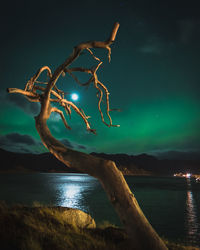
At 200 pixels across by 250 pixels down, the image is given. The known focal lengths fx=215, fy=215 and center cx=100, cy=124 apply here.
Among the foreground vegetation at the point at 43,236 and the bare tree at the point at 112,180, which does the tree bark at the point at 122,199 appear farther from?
the foreground vegetation at the point at 43,236

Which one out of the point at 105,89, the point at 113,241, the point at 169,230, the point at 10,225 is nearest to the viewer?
the point at 10,225

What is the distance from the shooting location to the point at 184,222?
22984mm

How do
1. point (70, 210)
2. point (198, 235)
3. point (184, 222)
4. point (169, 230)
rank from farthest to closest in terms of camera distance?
1. point (184, 222)
2. point (169, 230)
3. point (198, 235)
4. point (70, 210)

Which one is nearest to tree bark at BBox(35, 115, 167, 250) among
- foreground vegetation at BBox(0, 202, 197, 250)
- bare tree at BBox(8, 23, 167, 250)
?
bare tree at BBox(8, 23, 167, 250)

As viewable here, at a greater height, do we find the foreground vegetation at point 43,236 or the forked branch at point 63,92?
the forked branch at point 63,92

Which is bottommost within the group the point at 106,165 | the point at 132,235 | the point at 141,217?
the point at 132,235

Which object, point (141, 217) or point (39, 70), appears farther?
point (39, 70)

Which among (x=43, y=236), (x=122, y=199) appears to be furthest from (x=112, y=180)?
(x=43, y=236)

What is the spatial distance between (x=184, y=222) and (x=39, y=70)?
23267 millimetres

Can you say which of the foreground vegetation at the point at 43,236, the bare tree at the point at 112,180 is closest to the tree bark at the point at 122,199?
the bare tree at the point at 112,180

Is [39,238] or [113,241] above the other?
[39,238]

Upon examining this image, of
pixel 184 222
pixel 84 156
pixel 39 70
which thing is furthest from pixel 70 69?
pixel 184 222

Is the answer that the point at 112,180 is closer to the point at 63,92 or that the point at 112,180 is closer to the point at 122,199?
the point at 122,199

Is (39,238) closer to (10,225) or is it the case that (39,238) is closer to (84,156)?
(10,225)
